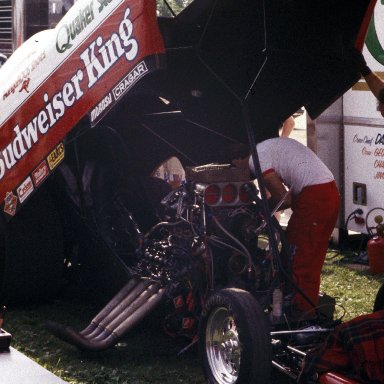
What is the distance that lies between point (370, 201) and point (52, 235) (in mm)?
3219

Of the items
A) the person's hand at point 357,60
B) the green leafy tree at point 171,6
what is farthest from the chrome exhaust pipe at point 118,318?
the person's hand at point 357,60

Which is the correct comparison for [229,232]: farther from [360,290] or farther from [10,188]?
[360,290]

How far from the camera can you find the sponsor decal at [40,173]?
662cm

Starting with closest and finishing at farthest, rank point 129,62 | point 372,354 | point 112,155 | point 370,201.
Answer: point 372,354, point 129,62, point 112,155, point 370,201

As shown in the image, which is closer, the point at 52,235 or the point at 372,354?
the point at 372,354

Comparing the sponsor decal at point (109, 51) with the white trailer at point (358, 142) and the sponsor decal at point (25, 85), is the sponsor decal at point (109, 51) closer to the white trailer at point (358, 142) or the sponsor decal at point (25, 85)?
the sponsor decal at point (25, 85)

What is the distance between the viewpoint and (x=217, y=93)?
6.44 metres

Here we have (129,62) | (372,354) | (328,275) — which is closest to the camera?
(372,354)

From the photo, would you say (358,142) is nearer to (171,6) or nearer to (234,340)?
(171,6)

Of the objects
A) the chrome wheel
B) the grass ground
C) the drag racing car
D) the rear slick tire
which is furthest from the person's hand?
the chrome wheel

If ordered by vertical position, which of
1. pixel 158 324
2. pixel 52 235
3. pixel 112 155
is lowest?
pixel 158 324

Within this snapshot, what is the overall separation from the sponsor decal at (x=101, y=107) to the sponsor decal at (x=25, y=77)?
76 cm

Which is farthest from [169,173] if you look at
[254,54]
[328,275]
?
[254,54]

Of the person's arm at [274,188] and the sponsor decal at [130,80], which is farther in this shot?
the person's arm at [274,188]
